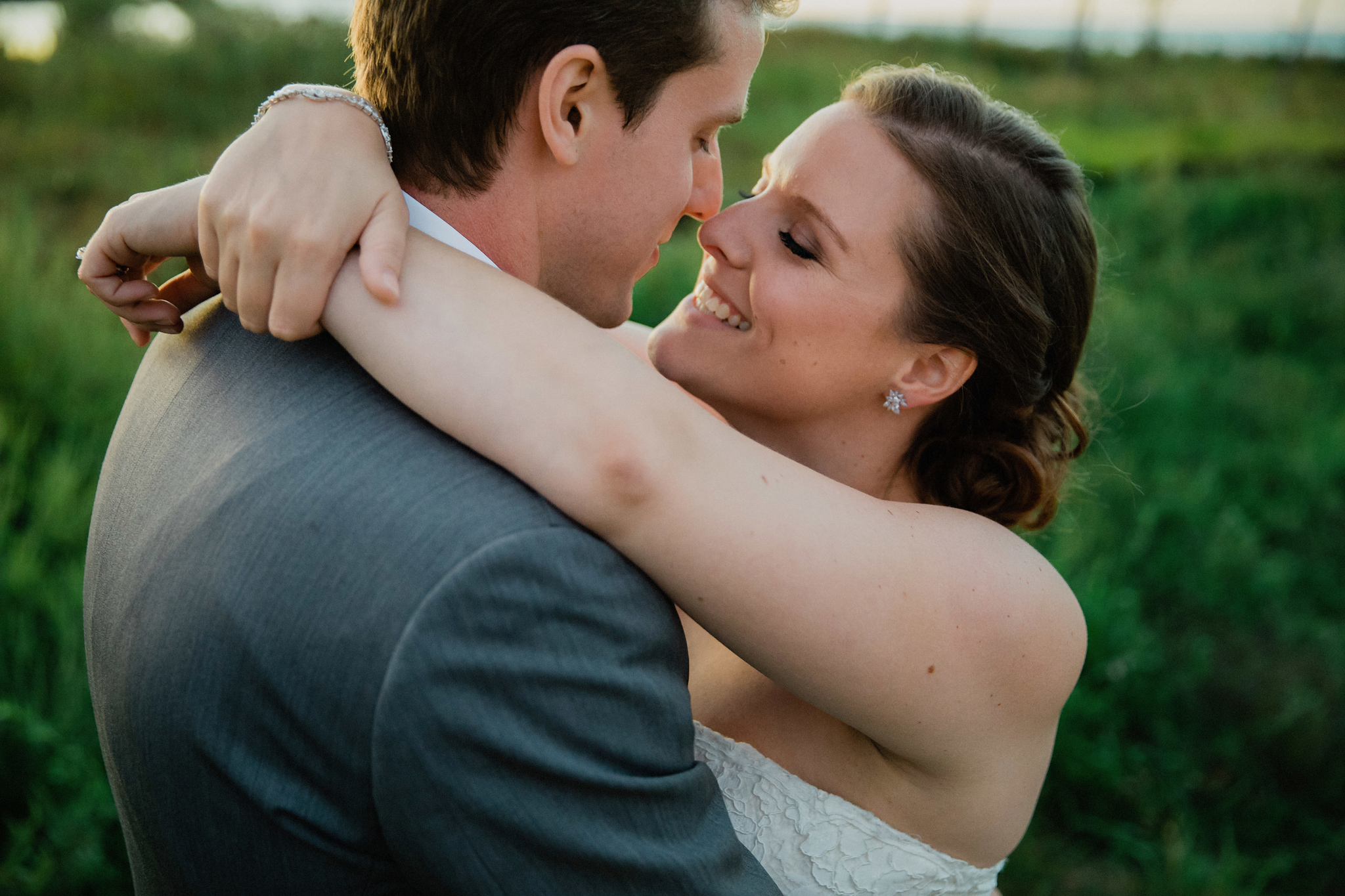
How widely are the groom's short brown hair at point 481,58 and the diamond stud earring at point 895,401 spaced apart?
2.68 ft

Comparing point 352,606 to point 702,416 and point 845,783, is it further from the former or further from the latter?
point 845,783

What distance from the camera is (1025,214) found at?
82.0 inches

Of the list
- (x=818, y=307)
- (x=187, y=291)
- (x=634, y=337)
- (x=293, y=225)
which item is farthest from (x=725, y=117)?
(x=187, y=291)

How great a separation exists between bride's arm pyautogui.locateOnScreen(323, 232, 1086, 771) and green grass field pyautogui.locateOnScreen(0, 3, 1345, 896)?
3.80 ft

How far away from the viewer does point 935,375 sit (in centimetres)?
217

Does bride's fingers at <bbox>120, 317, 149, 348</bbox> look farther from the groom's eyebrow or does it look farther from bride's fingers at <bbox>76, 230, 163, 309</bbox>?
the groom's eyebrow

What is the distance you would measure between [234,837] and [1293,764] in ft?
14.5

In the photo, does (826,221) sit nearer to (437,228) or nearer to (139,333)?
(437,228)

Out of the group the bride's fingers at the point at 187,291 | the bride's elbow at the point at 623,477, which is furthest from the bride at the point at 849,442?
the bride's fingers at the point at 187,291

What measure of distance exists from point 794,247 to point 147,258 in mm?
1231

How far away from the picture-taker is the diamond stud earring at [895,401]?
2.16m

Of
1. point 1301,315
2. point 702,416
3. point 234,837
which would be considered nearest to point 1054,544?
point 702,416

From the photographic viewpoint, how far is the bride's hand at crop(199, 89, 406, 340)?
127 cm

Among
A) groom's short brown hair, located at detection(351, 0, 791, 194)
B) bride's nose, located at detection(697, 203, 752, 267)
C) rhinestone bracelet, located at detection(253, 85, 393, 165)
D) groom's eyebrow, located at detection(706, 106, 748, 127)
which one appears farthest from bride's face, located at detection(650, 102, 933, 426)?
rhinestone bracelet, located at detection(253, 85, 393, 165)
